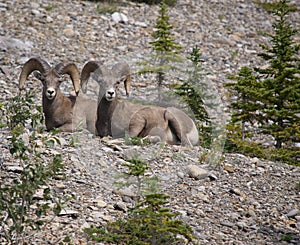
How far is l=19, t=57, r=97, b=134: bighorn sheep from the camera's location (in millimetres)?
9805

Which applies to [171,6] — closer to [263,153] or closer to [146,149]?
[263,153]

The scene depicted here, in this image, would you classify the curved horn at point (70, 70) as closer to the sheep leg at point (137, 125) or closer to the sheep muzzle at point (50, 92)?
the sheep muzzle at point (50, 92)

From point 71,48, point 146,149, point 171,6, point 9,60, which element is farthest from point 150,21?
point 146,149

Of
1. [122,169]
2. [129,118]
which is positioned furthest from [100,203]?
[129,118]

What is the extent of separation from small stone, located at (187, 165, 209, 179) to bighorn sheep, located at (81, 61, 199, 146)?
4.52ft

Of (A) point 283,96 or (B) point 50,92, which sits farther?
(A) point 283,96

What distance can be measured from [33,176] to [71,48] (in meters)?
9.89

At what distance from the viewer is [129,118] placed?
976 centimetres

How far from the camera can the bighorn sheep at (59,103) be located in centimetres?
980

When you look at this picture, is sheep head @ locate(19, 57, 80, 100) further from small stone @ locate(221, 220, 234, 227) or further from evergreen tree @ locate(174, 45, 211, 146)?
small stone @ locate(221, 220, 234, 227)

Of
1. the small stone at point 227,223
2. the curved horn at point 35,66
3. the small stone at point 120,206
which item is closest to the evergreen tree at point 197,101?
the curved horn at point 35,66

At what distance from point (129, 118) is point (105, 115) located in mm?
371

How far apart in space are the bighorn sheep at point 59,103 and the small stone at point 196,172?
2.17 m

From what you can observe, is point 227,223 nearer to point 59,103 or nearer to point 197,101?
point 197,101
